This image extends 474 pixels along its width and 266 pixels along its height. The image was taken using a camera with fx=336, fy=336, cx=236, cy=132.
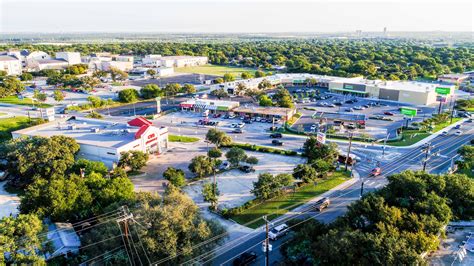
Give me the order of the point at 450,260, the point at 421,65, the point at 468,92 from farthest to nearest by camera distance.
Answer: the point at 421,65 → the point at 468,92 → the point at 450,260

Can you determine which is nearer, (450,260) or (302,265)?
(302,265)

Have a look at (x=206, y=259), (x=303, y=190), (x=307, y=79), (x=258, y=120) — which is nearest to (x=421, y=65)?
(x=307, y=79)

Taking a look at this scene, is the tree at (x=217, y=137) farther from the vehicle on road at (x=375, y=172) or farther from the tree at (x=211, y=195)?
the vehicle on road at (x=375, y=172)

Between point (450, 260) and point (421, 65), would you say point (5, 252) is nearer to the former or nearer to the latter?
point (450, 260)

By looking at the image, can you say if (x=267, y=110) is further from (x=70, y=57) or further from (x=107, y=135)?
(x=70, y=57)

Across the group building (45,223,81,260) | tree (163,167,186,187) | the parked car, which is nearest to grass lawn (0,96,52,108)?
tree (163,167,186,187)

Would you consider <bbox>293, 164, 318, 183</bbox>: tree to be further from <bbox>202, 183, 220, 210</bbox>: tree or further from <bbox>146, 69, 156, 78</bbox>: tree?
<bbox>146, 69, 156, 78</bbox>: tree

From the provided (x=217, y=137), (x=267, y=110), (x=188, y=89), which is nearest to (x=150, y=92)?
(x=188, y=89)
